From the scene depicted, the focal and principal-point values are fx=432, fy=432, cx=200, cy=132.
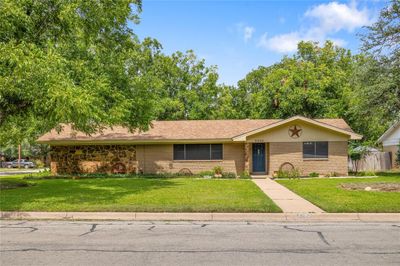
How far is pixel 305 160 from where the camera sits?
26125mm

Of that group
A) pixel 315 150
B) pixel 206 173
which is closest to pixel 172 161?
pixel 206 173

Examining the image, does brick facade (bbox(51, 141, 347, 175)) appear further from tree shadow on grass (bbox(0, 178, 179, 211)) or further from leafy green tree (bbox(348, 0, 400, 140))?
tree shadow on grass (bbox(0, 178, 179, 211))

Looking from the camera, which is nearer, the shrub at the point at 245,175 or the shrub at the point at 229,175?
the shrub at the point at 245,175

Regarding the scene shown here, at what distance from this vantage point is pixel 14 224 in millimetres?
10094

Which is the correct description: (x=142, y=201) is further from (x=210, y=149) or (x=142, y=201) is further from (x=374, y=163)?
(x=374, y=163)

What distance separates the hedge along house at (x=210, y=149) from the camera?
85.6ft

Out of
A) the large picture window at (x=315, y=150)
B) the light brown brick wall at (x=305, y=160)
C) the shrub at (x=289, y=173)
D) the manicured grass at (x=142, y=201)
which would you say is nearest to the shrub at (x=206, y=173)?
the light brown brick wall at (x=305, y=160)

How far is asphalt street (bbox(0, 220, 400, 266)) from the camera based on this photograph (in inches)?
256

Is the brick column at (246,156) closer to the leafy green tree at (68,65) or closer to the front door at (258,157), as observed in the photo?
the front door at (258,157)

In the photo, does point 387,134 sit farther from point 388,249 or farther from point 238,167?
point 388,249

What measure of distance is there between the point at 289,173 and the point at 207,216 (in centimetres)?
1507

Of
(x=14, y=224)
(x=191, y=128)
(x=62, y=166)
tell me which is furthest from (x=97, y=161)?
(x=14, y=224)

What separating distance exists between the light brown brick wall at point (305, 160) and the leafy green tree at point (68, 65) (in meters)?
9.00

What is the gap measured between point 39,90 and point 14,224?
4591 mm
